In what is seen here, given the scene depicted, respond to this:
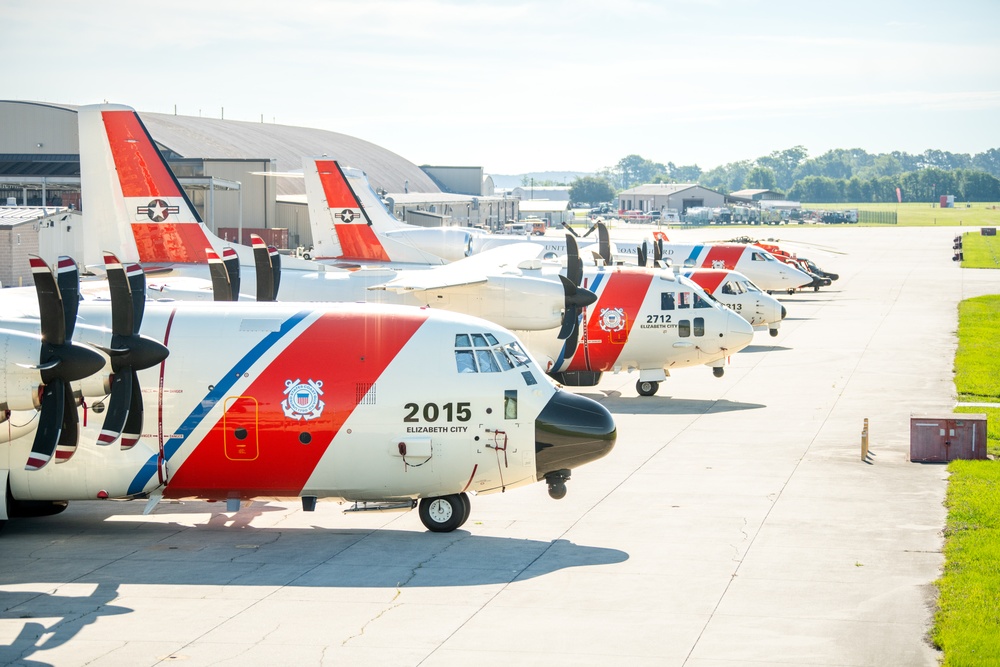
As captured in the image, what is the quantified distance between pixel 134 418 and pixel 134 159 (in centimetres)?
1239

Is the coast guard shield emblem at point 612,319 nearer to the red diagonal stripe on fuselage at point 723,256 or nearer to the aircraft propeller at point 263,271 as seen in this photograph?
the aircraft propeller at point 263,271

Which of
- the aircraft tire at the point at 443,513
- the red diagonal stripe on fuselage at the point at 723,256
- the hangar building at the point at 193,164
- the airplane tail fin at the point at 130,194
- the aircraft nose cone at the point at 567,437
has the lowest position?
the aircraft tire at the point at 443,513

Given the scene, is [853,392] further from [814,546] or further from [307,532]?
[307,532]

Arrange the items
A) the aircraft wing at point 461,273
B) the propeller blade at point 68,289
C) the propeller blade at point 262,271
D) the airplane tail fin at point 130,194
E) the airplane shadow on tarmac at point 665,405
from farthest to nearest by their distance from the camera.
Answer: the airplane shadow on tarmac at point 665,405 → the aircraft wing at point 461,273 → the airplane tail fin at point 130,194 → the propeller blade at point 262,271 → the propeller blade at point 68,289

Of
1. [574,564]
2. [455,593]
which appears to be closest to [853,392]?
[574,564]

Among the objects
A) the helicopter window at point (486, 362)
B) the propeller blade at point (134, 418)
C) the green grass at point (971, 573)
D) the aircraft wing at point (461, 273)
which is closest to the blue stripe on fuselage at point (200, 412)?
the propeller blade at point (134, 418)

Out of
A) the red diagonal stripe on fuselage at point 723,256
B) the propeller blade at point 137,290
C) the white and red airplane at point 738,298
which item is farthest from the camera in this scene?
the red diagonal stripe on fuselage at point 723,256

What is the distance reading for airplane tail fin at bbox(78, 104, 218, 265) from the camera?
28969 millimetres

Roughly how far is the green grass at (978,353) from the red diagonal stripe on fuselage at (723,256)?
11231 millimetres

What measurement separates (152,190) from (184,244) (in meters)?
1.57

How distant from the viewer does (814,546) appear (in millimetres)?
20281

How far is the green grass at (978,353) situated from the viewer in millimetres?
36594

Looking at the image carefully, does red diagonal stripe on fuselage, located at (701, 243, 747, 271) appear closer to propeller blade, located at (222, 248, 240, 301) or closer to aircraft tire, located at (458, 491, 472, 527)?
propeller blade, located at (222, 248, 240, 301)

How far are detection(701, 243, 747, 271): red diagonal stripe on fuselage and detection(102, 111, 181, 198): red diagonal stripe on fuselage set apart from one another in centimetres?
3510
